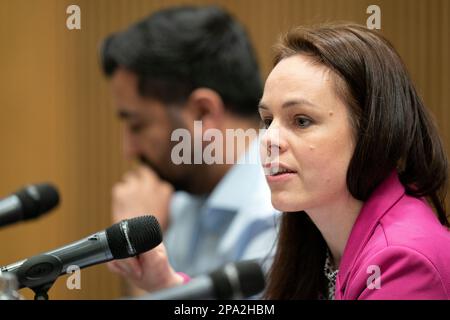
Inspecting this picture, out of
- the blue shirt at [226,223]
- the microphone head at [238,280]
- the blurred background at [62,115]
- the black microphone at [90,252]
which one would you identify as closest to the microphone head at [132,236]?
the black microphone at [90,252]

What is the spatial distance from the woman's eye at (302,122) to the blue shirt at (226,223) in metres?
0.45

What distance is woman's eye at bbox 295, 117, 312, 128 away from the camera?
1135 millimetres

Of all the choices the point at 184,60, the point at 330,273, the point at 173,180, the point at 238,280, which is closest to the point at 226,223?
the point at 173,180

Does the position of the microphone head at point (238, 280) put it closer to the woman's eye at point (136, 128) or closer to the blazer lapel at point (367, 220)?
the blazer lapel at point (367, 220)

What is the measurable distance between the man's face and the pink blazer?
1.19 m

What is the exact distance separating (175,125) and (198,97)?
120 millimetres

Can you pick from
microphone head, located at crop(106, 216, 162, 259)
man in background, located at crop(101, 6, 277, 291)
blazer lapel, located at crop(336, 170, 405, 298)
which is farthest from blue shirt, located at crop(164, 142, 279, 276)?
microphone head, located at crop(106, 216, 162, 259)

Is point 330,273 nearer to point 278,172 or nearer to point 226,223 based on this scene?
point 278,172

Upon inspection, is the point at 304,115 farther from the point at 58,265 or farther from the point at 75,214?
the point at 75,214

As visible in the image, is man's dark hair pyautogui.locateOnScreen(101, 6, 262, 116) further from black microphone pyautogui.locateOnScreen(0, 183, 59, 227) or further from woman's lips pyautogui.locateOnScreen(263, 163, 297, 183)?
woman's lips pyautogui.locateOnScreen(263, 163, 297, 183)

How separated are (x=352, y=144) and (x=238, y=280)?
1.00 ft

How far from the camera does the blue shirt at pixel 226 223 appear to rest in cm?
188

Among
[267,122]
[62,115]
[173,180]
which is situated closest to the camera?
[267,122]

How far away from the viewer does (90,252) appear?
3.27 feet
